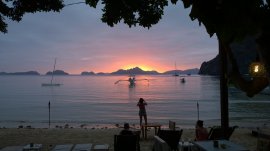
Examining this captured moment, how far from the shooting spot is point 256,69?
389 cm

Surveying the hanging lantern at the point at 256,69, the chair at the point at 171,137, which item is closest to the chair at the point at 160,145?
the chair at the point at 171,137

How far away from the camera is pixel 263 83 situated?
11.5 feet

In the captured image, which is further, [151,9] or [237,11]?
[151,9]

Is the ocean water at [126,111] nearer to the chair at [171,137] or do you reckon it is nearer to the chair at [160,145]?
the chair at [171,137]

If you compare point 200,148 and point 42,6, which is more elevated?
point 42,6

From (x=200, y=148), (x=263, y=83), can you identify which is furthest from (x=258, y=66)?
(x=200, y=148)

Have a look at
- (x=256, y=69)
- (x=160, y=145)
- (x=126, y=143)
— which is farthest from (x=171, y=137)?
(x=256, y=69)

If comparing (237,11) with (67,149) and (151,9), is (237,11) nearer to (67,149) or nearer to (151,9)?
(151,9)

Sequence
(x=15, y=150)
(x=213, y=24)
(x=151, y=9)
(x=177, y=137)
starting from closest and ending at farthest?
1. (x=213, y=24)
2. (x=151, y=9)
3. (x=15, y=150)
4. (x=177, y=137)

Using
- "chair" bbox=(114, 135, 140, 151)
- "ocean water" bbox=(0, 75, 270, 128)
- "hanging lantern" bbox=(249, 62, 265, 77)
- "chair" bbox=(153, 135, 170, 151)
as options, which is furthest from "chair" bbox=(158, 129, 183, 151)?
"ocean water" bbox=(0, 75, 270, 128)

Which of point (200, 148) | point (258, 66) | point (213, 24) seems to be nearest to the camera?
point (213, 24)

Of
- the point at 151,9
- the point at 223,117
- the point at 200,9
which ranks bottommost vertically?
the point at 223,117

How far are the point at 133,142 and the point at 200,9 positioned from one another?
24.8 feet

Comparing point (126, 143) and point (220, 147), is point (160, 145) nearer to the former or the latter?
point (220, 147)
